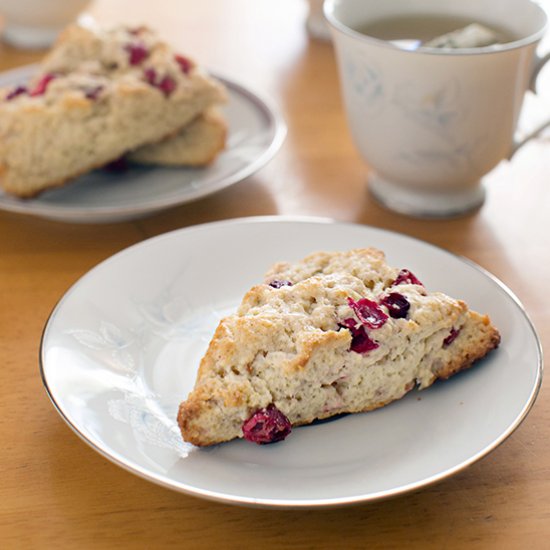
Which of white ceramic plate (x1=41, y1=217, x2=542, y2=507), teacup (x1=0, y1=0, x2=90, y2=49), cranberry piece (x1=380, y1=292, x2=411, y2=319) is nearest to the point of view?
white ceramic plate (x1=41, y1=217, x2=542, y2=507)

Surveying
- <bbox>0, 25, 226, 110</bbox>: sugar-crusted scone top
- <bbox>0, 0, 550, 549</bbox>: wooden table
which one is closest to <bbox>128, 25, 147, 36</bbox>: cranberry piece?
<bbox>0, 25, 226, 110</bbox>: sugar-crusted scone top

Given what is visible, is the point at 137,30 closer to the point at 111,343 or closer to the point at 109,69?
the point at 109,69

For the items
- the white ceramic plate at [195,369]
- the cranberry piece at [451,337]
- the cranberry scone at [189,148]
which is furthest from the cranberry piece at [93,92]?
the cranberry piece at [451,337]

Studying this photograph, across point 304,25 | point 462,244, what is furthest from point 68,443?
point 304,25

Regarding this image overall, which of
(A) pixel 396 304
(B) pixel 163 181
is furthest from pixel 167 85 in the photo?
(A) pixel 396 304

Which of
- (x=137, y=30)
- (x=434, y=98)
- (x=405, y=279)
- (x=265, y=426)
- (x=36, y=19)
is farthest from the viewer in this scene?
(x=36, y=19)

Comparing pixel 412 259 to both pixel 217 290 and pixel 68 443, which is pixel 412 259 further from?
pixel 68 443

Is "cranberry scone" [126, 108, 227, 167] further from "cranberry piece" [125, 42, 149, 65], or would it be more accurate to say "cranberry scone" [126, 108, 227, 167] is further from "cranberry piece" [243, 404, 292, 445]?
"cranberry piece" [243, 404, 292, 445]

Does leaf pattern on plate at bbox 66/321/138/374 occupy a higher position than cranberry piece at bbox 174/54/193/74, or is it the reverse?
cranberry piece at bbox 174/54/193/74
